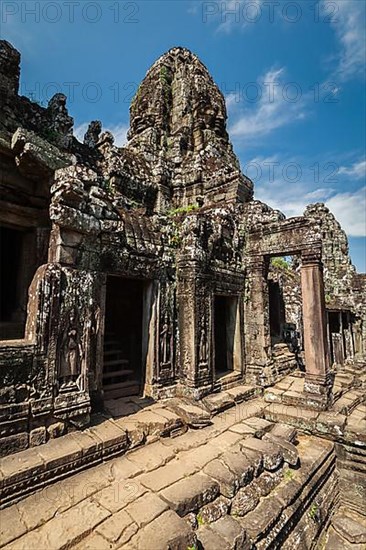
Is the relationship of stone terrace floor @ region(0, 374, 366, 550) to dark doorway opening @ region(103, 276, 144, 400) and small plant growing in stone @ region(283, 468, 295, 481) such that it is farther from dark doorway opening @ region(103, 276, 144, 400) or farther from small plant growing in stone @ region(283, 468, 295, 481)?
dark doorway opening @ region(103, 276, 144, 400)

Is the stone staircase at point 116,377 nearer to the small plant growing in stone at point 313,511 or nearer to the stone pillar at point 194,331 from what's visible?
the stone pillar at point 194,331

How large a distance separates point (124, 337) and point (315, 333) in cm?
503

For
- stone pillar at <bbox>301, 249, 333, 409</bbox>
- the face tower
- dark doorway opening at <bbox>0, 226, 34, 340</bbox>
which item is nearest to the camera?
→ dark doorway opening at <bbox>0, 226, 34, 340</bbox>

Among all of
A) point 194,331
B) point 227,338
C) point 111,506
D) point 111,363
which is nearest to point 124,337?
point 111,363

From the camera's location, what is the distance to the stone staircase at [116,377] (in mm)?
5750

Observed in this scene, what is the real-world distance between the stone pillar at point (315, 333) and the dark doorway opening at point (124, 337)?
4.14 metres

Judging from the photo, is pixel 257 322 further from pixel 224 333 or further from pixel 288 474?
pixel 288 474

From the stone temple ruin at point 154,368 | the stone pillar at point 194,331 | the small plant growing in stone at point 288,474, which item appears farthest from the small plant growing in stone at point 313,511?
the stone pillar at point 194,331

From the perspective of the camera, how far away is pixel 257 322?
7.98 meters

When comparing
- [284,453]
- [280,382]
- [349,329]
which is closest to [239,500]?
[284,453]

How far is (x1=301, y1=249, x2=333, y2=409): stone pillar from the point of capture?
21.6 ft

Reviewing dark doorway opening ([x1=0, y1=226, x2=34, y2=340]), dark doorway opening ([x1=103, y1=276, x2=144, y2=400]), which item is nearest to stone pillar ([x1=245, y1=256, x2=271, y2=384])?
dark doorway opening ([x1=103, y1=276, x2=144, y2=400])

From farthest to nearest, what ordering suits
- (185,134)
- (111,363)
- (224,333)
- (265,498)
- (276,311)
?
1. (276,311)
2. (185,134)
3. (224,333)
4. (111,363)
5. (265,498)

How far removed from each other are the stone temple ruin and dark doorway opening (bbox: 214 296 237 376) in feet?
0.15
